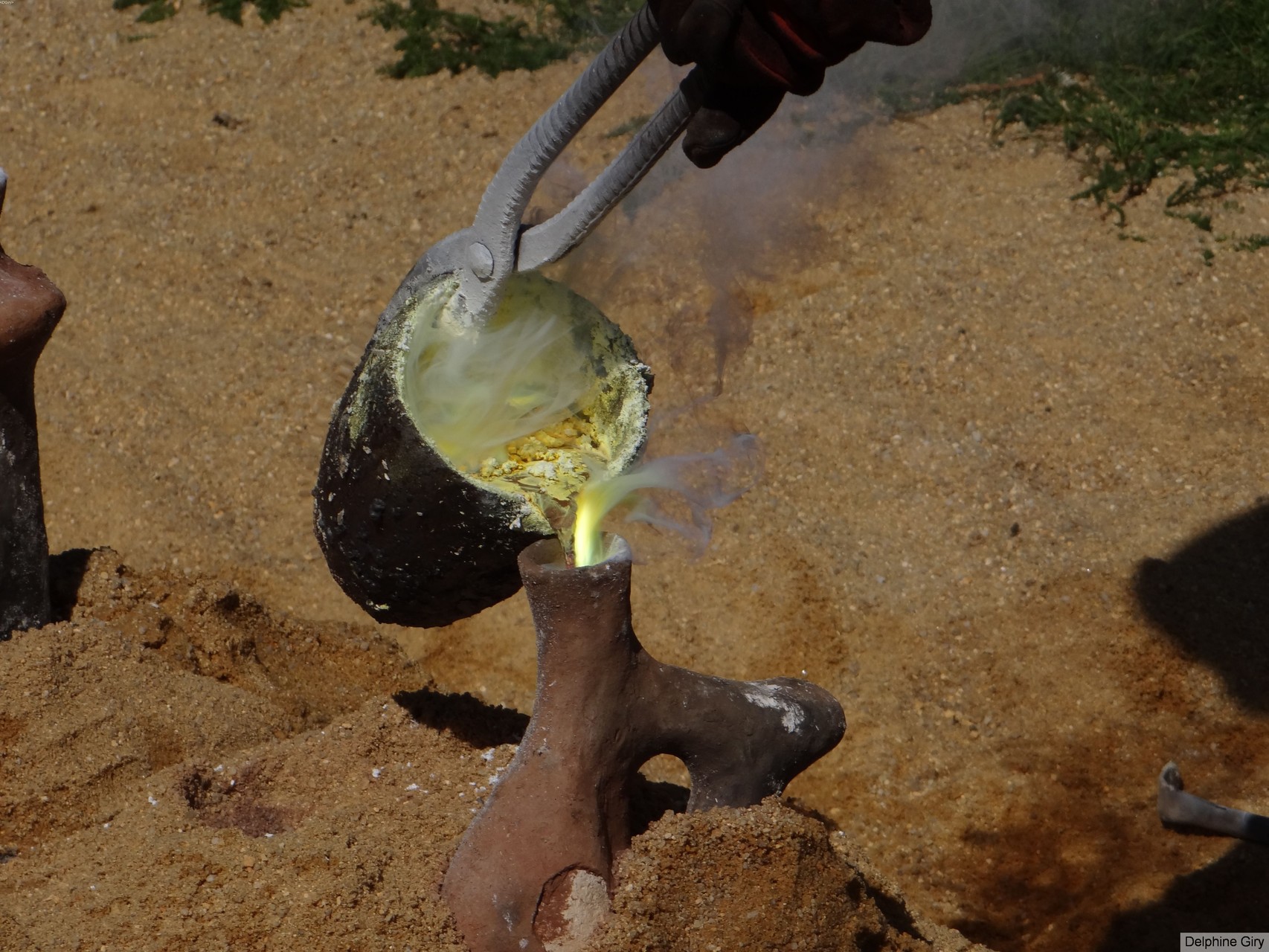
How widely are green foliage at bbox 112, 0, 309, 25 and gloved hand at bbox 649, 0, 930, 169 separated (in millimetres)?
6117

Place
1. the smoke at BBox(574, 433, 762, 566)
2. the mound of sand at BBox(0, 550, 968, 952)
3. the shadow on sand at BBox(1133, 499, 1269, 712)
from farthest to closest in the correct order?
the shadow on sand at BBox(1133, 499, 1269, 712) < the smoke at BBox(574, 433, 762, 566) < the mound of sand at BBox(0, 550, 968, 952)

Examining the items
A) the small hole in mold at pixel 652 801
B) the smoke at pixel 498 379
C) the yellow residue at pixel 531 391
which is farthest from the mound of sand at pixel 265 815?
the smoke at pixel 498 379

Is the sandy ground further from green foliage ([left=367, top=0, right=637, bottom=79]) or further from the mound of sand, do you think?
green foliage ([left=367, top=0, right=637, bottom=79])

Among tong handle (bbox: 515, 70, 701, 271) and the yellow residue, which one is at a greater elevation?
tong handle (bbox: 515, 70, 701, 271)

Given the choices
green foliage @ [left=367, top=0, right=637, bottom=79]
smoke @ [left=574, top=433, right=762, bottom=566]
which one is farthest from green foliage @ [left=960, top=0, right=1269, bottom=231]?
smoke @ [left=574, top=433, right=762, bottom=566]

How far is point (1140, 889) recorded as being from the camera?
13.0 feet

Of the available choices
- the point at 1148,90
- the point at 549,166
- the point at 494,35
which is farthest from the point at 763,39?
the point at 494,35

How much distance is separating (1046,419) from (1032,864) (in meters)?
1.94

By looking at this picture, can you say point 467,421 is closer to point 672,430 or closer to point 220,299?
point 672,430

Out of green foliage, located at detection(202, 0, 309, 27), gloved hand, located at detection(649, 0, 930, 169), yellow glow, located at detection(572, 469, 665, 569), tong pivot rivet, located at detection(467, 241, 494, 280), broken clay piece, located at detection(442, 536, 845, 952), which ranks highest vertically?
gloved hand, located at detection(649, 0, 930, 169)

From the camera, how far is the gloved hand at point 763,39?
214 cm

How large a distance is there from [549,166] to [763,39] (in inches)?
23.1

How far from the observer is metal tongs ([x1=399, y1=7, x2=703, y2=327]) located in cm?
239

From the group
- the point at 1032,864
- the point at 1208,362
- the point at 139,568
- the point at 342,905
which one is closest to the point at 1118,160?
the point at 1208,362
